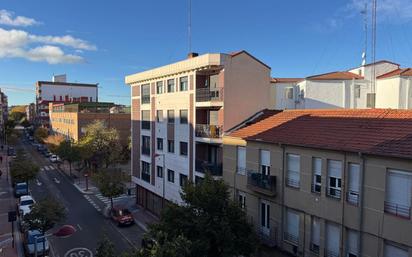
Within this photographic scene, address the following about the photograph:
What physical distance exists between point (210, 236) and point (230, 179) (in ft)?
21.7

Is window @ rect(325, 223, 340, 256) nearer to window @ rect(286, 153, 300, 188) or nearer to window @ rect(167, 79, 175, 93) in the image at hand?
window @ rect(286, 153, 300, 188)

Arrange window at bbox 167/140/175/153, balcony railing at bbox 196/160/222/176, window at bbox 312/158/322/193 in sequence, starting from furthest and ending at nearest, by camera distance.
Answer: window at bbox 167/140/175/153 < balcony railing at bbox 196/160/222/176 < window at bbox 312/158/322/193

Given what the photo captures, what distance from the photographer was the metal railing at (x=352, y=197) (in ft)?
45.6

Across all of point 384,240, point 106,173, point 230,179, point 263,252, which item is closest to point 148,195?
point 106,173

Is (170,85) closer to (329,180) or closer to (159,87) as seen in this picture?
(159,87)

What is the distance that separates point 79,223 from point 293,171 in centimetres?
2194

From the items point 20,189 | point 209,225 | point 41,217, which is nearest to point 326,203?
point 209,225

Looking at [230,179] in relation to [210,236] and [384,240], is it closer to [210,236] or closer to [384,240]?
[210,236]

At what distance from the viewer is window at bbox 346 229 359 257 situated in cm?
1396

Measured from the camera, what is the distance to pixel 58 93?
124 m

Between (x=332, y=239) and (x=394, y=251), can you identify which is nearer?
(x=394, y=251)

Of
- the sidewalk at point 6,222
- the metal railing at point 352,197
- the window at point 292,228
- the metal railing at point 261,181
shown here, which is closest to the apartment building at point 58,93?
the sidewalk at point 6,222

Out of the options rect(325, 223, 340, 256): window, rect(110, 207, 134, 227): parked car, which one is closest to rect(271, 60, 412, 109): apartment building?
rect(325, 223, 340, 256): window

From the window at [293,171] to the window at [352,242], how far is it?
328cm
